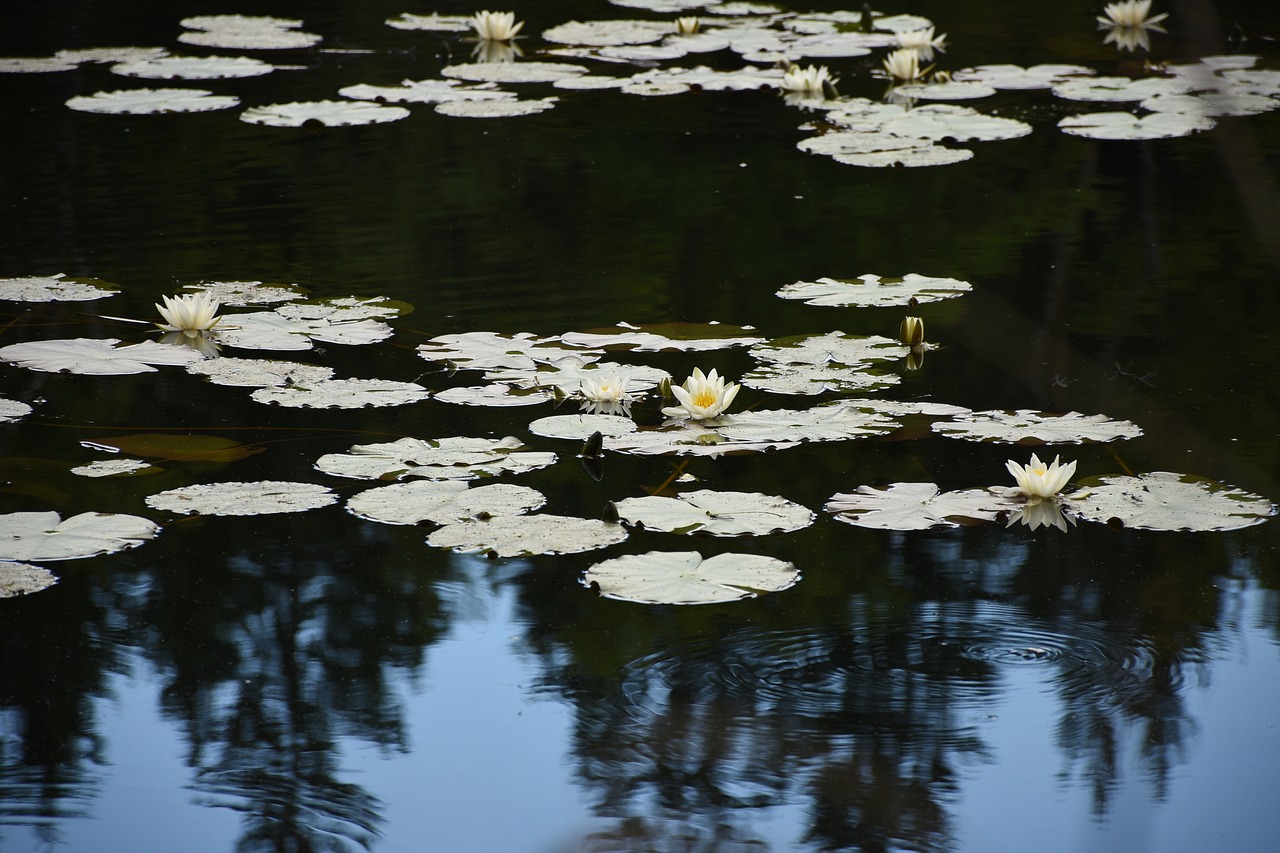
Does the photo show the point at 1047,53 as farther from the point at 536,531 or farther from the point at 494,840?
the point at 494,840

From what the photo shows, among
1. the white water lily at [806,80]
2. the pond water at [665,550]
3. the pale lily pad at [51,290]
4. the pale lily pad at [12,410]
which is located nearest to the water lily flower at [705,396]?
the pond water at [665,550]

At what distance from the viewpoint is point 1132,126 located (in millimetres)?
5531

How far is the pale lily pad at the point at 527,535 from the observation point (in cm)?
247

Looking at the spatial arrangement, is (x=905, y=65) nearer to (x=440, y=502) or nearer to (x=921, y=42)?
(x=921, y=42)

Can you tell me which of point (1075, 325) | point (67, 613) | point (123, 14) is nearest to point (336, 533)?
point (67, 613)

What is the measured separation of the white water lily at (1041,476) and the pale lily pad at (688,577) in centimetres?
50

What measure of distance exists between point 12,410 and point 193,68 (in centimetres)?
428

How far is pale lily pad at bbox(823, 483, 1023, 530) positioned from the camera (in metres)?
2.54

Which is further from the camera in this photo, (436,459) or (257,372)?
(257,372)

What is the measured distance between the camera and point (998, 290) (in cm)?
391

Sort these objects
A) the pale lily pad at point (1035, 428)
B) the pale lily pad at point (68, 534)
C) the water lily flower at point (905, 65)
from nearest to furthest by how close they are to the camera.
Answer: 1. the pale lily pad at point (68, 534)
2. the pale lily pad at point (1035, 428)
3. the water lily flower at point (905, 65)

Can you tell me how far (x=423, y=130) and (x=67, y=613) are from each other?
3.88 meters

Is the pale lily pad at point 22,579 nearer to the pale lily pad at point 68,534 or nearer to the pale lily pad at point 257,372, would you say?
the pale lily pad at point 68,534

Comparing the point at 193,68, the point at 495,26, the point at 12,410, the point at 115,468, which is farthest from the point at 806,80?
the point at 115,468
